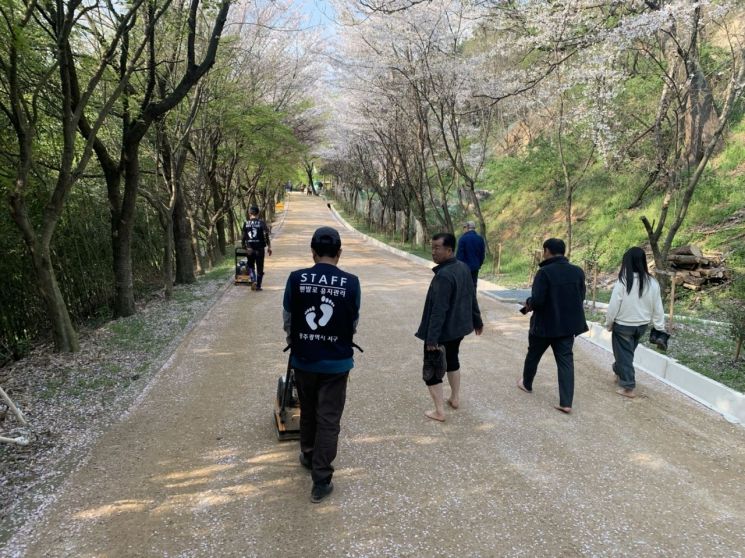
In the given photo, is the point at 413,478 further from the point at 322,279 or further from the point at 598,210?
the point at 598,210

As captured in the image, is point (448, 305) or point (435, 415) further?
point (435, 415)

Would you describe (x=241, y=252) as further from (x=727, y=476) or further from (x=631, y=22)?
(x=727, y=476)

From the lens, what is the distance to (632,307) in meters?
4.62

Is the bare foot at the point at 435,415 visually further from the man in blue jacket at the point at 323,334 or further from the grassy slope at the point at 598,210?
the grassy slope at the point at 598,210

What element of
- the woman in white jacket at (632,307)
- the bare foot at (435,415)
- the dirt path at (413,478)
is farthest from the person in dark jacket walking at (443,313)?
the woman in white jacket at (632,307)

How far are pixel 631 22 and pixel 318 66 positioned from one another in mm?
13103

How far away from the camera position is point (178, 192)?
1060 centimetres

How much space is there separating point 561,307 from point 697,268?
615 centimetres

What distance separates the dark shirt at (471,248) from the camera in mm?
7539

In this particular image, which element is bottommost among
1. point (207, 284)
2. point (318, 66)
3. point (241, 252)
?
point (207, 284)

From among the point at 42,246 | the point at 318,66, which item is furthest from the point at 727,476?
the point at 318,66

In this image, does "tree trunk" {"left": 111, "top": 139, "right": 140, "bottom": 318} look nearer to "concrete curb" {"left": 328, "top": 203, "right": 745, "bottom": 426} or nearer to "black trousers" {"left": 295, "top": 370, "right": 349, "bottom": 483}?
"black trousers" {"left": 295, "top": 370, "right": 349, "bottom": 483}

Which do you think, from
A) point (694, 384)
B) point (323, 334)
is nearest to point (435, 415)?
point (323, 334)

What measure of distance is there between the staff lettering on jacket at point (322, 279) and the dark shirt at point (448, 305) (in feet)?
3.82
